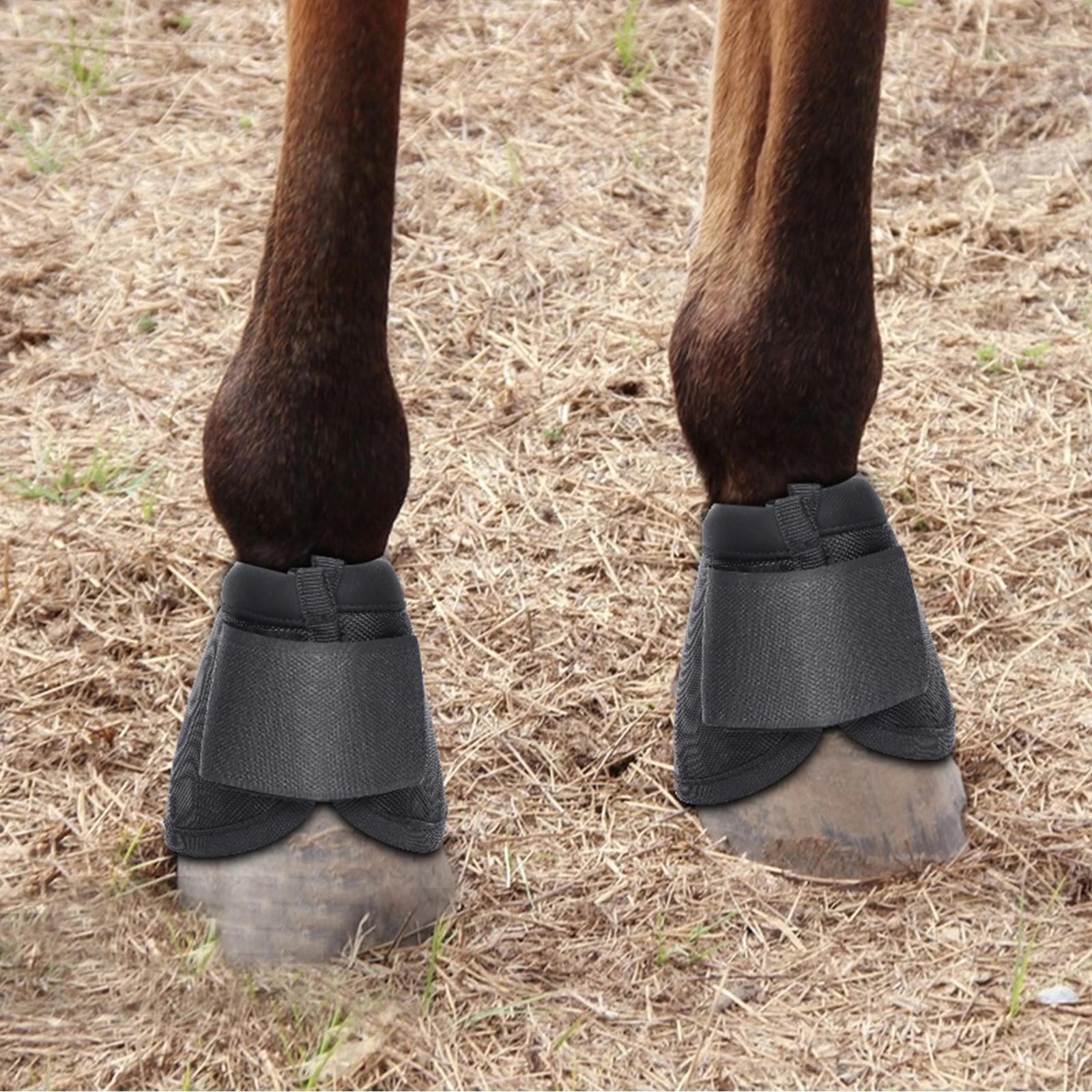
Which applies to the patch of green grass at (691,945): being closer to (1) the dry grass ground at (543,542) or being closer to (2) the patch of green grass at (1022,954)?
(1) the dry grass ground at (543,542)

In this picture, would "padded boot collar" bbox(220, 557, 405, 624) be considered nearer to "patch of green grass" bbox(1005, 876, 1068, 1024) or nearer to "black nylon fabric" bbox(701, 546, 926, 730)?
"black nylon fabric" bbox(701, 546, 926, 730)

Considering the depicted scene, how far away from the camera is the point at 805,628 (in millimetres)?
1839

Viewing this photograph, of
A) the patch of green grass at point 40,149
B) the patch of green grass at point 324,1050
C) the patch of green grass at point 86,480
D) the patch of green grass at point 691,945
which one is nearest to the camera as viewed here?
the patch of green grass at point 324,1050

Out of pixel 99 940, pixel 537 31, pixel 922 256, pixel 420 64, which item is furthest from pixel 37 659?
pixel 537 31

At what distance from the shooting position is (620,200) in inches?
133

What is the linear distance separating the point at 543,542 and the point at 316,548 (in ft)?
2.46

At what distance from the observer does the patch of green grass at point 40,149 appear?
351cm

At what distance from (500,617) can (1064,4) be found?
276 centimetres

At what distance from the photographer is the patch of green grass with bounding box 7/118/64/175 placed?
11.5ft

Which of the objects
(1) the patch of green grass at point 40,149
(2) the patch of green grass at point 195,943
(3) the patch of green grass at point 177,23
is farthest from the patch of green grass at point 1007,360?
(3) the patch of green grass at point 177,23

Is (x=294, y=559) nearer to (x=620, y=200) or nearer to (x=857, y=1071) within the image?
(x=857, y=1071)

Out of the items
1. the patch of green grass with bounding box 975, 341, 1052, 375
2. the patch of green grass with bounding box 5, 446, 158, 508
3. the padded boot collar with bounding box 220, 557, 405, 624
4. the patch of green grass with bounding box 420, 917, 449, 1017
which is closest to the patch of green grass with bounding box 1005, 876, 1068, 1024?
the patch of green grass with bounding box 420, 917, 449, 1017

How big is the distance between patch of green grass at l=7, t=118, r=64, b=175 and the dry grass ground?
0.04 ft

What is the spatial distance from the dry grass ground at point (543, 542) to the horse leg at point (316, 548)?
71mm
